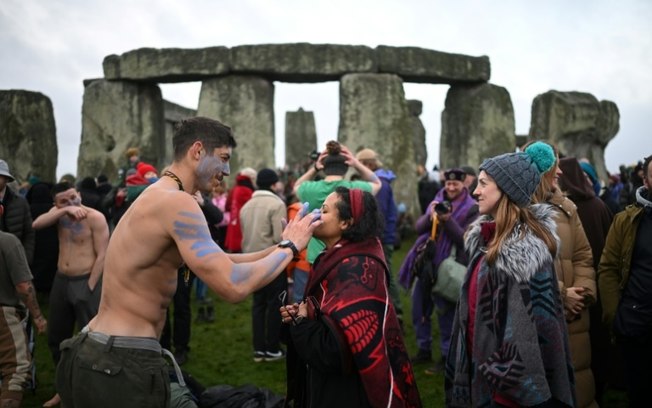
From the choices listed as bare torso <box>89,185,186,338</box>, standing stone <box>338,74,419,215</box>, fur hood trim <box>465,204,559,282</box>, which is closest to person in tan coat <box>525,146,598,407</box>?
fur hood trim <box>465,204,559,282</box>

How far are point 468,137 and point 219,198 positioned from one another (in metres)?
6.30

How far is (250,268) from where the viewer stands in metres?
2.53

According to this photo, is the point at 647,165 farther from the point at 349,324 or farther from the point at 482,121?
the point at 482,121

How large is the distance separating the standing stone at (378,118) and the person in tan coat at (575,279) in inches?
335

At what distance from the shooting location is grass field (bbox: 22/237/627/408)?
5.14 metres

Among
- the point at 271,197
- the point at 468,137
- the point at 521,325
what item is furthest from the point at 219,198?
the point at 521,325

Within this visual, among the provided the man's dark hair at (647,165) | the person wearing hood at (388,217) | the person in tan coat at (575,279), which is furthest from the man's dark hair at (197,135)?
the person wearing hood at (388,217)

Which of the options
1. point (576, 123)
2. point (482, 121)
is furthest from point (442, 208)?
point (576, 123)

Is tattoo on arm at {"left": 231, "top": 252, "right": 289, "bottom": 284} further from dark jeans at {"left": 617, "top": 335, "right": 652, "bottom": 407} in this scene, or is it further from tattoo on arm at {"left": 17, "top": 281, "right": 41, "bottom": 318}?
tattoo on arm at {"left": 17, "top": 281, "right": 41, "bottom": 318}

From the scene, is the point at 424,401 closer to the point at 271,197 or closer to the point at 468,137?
the point at 271,197

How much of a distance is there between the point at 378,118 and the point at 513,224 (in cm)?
954

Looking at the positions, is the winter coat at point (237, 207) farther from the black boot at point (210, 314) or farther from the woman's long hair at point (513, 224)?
the woman's long hair at point (513, 224)

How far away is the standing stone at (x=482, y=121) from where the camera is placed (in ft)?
43.2

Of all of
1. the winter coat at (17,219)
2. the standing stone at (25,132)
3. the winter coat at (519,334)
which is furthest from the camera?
the standing stone at (25,132)
